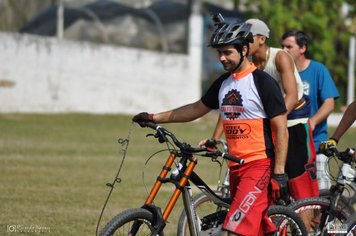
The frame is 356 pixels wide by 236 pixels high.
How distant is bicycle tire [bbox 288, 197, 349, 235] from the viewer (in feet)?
24.3

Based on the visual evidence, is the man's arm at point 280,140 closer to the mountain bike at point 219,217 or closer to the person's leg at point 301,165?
the mountain bike at point 219,217

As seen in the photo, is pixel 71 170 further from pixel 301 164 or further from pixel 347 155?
pixel 347 155

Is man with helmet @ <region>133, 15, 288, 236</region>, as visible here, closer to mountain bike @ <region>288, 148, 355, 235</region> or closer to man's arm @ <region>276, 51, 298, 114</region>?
mountain bike @ <region>288, 148, 355, 235</region>

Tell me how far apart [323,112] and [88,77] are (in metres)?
16.6

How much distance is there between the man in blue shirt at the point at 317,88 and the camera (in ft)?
30.8

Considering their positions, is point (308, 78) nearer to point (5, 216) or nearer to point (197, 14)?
point (5, 216)

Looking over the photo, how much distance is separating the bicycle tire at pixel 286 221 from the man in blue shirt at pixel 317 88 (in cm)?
208

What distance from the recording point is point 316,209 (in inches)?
295

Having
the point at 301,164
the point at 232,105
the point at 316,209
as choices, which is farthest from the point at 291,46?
the point at 232,105

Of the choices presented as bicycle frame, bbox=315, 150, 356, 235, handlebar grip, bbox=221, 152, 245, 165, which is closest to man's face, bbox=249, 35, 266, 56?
bicycle frame, bbox=315, 150, 356, 235

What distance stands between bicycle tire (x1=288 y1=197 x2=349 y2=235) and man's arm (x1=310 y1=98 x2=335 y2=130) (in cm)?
198

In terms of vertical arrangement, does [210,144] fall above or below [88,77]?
above

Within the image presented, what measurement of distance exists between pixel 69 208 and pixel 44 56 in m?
14.4

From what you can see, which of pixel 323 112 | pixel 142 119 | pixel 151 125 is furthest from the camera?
pixel 323 112
